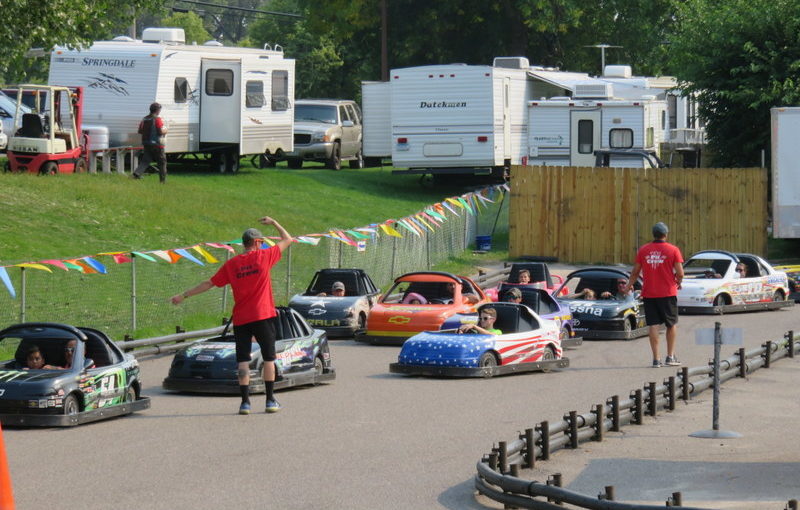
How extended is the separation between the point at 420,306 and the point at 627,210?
14783mm

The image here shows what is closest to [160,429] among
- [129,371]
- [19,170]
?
[129,371]

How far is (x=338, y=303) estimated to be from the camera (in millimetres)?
24375

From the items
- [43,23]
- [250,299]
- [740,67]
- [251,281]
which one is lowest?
[250,299]

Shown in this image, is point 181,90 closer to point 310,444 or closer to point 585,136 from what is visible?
point 585,136

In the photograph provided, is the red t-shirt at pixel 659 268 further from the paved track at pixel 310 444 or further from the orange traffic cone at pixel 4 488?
the orange traffic cone at pixel 4 488

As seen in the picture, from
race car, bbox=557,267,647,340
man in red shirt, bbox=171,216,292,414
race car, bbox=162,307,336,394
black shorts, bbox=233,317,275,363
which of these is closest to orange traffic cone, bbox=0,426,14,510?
man in red shirt, bbox=171,216,292,414

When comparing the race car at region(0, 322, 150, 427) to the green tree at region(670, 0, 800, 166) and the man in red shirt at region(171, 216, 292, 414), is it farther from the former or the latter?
the green tree at region(670, 0, 800, 166)

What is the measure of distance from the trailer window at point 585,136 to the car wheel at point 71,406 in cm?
2894

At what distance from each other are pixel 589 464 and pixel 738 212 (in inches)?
971

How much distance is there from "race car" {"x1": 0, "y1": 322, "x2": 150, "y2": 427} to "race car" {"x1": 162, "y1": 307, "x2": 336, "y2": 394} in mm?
1411

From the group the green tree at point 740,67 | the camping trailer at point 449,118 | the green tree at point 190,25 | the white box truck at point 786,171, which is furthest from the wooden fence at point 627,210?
the green tree at point 190,25

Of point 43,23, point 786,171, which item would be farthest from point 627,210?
point 43,23

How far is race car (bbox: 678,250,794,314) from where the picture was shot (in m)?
27.8

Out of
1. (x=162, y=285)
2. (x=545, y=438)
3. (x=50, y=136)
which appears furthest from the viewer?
(x=50, y=136)
